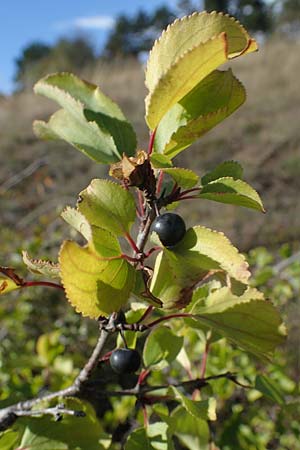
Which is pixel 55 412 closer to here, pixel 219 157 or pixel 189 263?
pixel 189 263

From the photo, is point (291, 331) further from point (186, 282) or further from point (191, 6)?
point (191, 6)

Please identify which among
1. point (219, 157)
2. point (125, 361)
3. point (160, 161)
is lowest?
point (125, 361)

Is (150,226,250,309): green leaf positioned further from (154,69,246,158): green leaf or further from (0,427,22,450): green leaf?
(0,427,22,450): green leaf

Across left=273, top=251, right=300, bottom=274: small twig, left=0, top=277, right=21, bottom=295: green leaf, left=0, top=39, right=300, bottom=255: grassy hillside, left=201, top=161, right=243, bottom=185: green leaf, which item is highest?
left=0, top=39, right=300, bottom=255: grassy hillside

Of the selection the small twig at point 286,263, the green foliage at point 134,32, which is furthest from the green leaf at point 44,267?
the green foliage at point 134,32

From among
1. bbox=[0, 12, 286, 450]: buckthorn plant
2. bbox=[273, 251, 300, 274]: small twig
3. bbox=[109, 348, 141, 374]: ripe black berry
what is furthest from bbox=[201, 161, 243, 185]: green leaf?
Answer: bbox=[273, 251, 300, 274]: small twig

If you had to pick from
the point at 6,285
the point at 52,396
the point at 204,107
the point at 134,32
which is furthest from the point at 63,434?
the point at 134,32
